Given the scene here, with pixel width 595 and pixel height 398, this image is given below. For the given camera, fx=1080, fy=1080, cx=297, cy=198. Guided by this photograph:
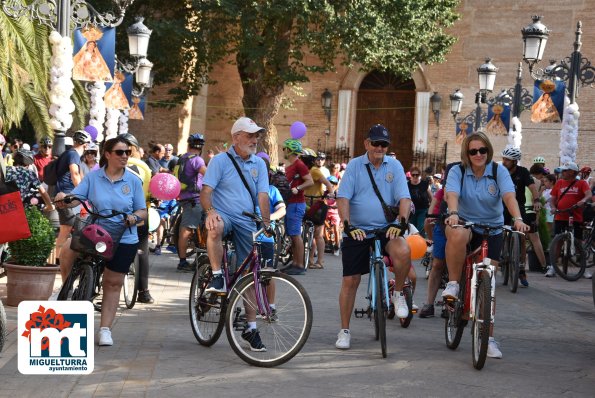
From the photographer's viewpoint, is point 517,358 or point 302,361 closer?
point 302,361

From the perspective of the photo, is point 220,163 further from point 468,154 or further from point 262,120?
point 262,120

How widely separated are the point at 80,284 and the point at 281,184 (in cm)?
702

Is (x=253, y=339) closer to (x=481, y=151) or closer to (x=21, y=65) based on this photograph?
(x=481, y=151)

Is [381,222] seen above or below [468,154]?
below

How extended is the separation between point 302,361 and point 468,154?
2.27m

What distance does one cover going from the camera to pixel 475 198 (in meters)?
9.04

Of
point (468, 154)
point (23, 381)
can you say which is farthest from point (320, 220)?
point (23, 381)

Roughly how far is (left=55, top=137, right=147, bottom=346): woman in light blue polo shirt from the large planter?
→ 72.1 inches

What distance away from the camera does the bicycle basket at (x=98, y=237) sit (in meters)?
8.30

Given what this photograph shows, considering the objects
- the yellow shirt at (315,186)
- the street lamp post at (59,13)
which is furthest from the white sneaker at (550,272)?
the street lamp post at (59,13)

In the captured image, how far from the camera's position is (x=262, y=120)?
108 ft

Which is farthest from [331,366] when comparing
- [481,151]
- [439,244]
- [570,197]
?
[570,197]

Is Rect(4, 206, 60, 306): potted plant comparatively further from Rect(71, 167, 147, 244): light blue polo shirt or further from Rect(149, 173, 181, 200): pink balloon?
Rect(71, 167, 147, 244): light blue polo shirt

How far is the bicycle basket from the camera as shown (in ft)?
27.2
